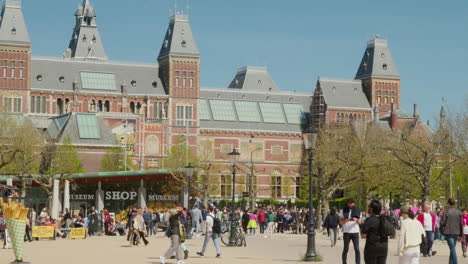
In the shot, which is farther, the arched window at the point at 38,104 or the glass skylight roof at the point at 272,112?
the glass skylight roof at the point at 272,112

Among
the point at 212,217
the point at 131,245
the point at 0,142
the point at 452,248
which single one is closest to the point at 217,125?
the point at 0,142

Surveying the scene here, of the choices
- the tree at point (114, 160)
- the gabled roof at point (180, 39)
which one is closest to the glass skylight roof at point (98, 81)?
the gabled roof at point (180, 39)

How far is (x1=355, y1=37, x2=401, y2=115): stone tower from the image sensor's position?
4311 inches

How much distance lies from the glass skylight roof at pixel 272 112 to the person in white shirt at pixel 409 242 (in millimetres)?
93000

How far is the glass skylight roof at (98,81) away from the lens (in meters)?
99.2

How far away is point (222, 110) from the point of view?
107688 millimetres

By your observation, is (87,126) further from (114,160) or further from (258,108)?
(258,108)

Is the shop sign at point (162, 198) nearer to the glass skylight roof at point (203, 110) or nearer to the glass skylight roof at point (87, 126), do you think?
the glass skylight roof at point (87, 126)

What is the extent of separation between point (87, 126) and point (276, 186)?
26980 millimetres

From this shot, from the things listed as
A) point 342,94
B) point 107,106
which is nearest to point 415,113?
point 342,94

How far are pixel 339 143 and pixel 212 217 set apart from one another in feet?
156

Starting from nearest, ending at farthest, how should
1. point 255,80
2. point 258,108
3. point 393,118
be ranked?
point 393,118
point 258,108
point 255,80

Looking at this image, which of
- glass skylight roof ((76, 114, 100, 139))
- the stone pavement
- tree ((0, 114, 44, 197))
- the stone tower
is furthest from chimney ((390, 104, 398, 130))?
the stone pavement

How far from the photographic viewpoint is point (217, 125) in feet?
347
